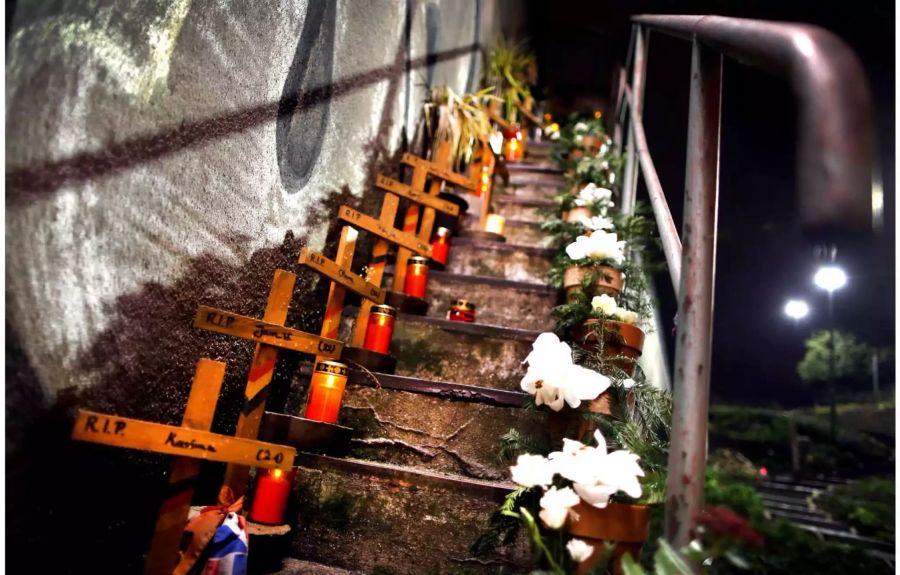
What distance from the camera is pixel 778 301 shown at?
7.73 m

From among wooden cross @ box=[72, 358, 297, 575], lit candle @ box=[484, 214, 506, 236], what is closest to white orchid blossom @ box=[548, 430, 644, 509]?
wooden cross @ box=[72, 358, 297, 575]

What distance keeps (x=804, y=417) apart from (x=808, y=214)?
7655 mm

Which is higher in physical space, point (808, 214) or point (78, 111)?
point (78, 111)

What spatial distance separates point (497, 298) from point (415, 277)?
0.41 meters

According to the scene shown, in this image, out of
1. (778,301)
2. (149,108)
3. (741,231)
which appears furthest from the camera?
(778,301)

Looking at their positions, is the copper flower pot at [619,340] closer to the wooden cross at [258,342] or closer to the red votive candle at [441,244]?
the wooden cross at [258,342]

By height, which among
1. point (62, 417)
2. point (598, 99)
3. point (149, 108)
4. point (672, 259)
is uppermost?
point (598, 99)

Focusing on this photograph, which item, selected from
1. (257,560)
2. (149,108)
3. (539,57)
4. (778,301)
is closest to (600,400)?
(257,560)

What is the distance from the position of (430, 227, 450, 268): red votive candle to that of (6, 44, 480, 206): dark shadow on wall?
3.27 feet

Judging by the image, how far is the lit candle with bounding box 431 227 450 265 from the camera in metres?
3.01

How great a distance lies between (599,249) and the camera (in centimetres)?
216

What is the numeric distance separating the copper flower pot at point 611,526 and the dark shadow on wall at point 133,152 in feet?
4.22

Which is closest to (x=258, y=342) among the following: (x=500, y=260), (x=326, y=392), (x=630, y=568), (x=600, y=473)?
(x=326, y=392)

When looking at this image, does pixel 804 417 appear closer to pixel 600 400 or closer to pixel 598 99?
pixel 598 99
